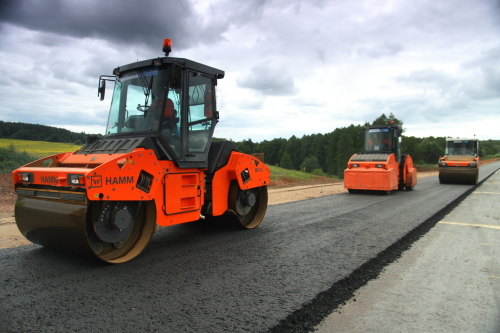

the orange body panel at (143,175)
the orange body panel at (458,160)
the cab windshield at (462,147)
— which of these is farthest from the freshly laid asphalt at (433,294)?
the cab windshield at (462,147)

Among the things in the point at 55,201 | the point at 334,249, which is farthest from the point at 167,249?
the point at 334,249

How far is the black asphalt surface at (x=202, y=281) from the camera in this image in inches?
110

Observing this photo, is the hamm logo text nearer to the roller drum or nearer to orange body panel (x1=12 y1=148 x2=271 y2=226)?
orange body panel (x1=12 y1=148 x2=271 y2=226)

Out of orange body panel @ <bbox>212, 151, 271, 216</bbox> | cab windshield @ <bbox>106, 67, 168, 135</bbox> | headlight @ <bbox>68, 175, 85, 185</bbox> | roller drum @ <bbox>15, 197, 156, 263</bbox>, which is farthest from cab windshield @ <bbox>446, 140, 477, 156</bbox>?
headlight @ <bbox>68, 175, 85, 185</bbox>

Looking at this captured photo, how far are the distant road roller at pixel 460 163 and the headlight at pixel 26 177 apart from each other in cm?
1731

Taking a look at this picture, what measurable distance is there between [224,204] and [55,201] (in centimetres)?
253

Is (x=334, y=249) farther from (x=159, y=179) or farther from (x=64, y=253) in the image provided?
(x=64, y=253)

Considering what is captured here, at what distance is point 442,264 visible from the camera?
15.0 ft

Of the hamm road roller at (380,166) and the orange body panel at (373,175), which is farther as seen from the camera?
the hamm road roller at (380,166)

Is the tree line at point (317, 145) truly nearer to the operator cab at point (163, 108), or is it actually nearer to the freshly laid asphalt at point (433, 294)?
the operator cab at point (163, 108)

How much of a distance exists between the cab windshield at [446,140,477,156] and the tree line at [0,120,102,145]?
21497mm

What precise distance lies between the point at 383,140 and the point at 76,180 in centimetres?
1213

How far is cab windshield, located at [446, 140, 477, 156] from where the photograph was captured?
679 inches

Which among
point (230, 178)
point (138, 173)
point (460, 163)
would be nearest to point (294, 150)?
point (460, 163)
